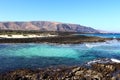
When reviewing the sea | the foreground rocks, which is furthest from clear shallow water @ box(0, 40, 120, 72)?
the foreground rocks

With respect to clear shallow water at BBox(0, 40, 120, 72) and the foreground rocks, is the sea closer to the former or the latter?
clear shallow water at BBox(0, 40, 120, 72)

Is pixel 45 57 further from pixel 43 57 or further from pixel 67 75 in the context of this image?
pixel 67 75

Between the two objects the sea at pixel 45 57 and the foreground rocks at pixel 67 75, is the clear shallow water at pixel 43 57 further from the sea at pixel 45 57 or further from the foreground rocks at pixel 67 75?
the foreground rocks at pixel 67 75

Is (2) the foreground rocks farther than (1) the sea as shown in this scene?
No

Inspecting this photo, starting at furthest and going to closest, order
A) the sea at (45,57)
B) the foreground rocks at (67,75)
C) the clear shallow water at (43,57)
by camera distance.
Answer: the clear shallow water at (43,57), the sea at (45,57), the foreground rocks at (67,75)

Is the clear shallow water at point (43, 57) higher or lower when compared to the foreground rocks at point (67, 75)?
lower

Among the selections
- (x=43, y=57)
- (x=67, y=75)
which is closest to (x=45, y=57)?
(x=43, y=57)

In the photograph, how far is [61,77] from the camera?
1839 cm

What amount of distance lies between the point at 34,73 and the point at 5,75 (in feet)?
7.26

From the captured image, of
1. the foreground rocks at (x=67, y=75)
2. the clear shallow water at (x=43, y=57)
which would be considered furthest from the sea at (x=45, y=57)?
the foreground rocks at (x=67, y=75)

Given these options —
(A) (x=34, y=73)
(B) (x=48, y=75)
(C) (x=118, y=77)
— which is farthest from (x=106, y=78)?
(A) (x=34, y=73)

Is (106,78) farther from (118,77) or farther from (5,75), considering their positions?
(5,75)

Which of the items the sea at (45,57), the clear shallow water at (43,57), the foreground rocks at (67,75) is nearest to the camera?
the foreground rocks at (67,75)

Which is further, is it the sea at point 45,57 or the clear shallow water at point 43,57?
the clear shallow water at point 43,57
